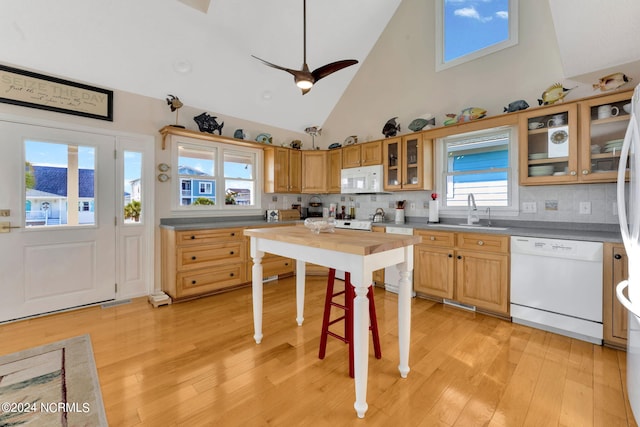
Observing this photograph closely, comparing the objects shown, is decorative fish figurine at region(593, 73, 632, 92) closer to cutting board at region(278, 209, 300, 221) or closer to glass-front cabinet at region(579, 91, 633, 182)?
glass-front cabinet at region(579, 91, 633, 182)

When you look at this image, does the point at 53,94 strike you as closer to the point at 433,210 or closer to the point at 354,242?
the point at 354,242

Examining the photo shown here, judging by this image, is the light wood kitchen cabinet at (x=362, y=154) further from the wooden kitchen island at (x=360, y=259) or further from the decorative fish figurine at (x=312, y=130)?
the wooden kitchen island at (x=360, y=259)

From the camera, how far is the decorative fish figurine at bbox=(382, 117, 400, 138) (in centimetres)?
402

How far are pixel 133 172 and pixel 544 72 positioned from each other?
4883mm

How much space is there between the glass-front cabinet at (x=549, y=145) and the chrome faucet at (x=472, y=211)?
1.88ft

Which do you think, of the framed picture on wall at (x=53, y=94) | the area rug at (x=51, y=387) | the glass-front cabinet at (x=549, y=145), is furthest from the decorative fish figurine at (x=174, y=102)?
the glass-front cabinet at (x=549, y=145)

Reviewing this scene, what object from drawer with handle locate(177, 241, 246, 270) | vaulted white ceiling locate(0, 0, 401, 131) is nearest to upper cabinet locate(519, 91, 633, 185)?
vaulted white ceiling locate(0, 0, 401, 131)

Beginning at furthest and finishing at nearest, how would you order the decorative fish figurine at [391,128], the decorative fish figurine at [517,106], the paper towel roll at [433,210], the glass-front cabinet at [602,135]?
the decorative fish figurine at [391,128], the paper towel roll at [433,210], the decorative fish figurine at [517,106], the glass-front cabinet at [602,135]

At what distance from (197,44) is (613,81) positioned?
14.2 ft

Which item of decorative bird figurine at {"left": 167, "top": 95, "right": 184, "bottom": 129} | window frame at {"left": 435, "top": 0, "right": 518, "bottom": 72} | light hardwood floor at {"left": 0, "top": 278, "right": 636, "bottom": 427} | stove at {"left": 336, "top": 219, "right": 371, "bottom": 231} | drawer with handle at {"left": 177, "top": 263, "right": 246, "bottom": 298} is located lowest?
light hardwood floor at {"left": 0, "top": 278, "right": 636, "bottom": 427}

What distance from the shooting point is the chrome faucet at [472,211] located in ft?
11.0

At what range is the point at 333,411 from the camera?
1556 millimetres

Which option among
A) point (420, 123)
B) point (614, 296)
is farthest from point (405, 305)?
point (420, 123)

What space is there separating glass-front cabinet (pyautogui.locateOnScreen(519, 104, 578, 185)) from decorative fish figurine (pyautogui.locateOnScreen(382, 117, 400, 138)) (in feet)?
5.10
